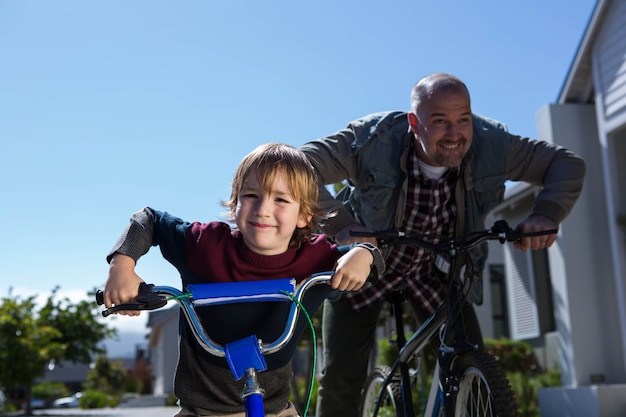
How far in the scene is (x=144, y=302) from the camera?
7.63 ft

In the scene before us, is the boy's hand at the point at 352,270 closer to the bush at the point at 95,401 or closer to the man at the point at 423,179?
the man at the point at 423,179

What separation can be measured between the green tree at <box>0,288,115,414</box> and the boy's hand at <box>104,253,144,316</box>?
70.4 ft

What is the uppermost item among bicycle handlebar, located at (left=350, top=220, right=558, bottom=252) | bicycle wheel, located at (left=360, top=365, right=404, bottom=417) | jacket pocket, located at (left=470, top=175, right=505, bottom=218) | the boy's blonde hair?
jacket pocket, located at (left=470, top=175, right=505, bottom=218)

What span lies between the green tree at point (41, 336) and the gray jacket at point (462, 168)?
67.3ft

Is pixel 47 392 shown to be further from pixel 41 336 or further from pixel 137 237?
pixel 137 237

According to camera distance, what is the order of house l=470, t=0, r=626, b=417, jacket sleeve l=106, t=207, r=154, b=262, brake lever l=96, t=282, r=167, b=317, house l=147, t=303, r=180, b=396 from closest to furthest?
brake lever l=96, t=282, r=167, b=317 → jacket sleeve l=106, t=207, r=154, b=262 → house l=470, t=0, r=626, b=417 → house l=147, t=303, r=180, b=396

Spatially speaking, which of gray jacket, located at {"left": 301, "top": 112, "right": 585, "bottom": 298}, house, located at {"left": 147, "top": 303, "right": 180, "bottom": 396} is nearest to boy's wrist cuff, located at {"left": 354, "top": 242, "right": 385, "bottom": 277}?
gray jacket, located at {"left": 301, "top": 112, "right": 585, "bottom": 298}

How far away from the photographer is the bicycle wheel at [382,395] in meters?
4.19

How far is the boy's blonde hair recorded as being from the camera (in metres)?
2.65

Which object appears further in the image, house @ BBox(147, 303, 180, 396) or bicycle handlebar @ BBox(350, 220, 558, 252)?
house @ BBox(147, 303, 180, 396)

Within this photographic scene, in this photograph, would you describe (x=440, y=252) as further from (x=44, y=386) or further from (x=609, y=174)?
(x=44, y=386)

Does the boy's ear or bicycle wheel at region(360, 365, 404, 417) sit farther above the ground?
the boy's ear

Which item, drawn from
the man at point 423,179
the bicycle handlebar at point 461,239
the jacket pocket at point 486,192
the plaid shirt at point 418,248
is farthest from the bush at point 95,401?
the bicycle handlebar at point 461,239

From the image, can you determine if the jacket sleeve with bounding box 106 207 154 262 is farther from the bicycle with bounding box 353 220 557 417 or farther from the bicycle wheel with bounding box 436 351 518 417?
the bicycle wheel with bounding box 436 351 518 417
